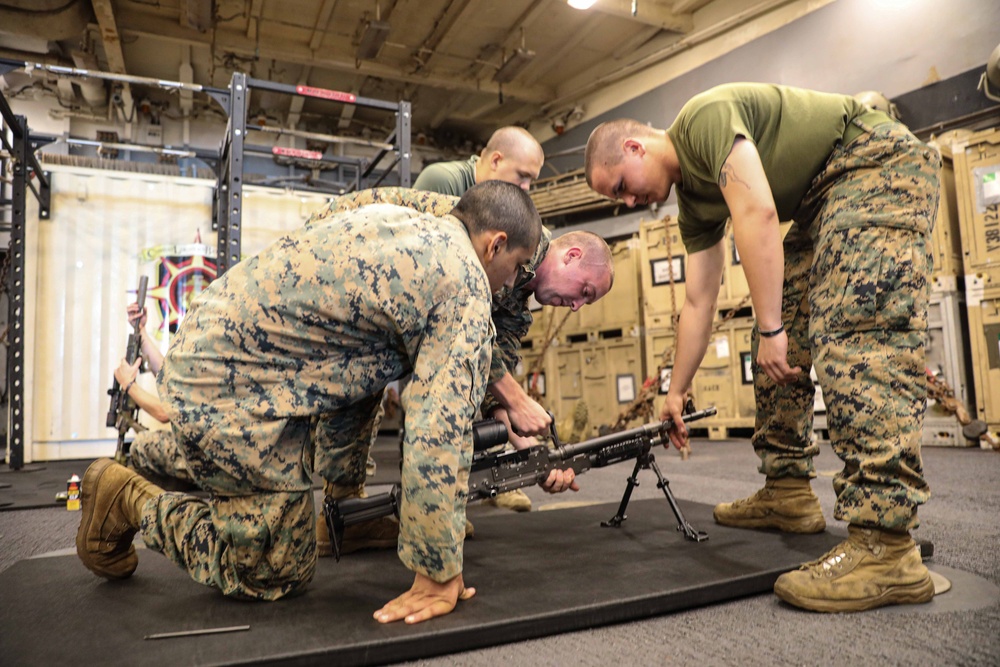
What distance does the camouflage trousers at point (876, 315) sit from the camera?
153 centimetres

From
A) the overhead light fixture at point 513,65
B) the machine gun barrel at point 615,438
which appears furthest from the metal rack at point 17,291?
the overhead light fixture at point 513,65

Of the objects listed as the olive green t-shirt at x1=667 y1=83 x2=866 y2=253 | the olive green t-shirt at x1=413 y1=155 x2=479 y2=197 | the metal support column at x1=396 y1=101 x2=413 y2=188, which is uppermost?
the metal support column at x1=396 y1=101 x2=413 y2=188

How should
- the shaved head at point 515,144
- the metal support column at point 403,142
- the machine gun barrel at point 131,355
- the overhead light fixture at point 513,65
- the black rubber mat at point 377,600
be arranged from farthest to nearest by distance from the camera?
the overhead light fixture at point 513,65 < the metal support column at point 403,142 < the machine gun barrel at point 131,355 < the shaved head at point 515,144 < the black rubber mat at point 377,600

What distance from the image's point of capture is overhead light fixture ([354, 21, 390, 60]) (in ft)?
Answer: 26.0

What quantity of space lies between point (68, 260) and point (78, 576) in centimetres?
491

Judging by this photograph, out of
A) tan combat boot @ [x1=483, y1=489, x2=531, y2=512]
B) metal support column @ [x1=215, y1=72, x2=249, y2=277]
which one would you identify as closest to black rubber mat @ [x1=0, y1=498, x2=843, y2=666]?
tan combat boot @ [x1=483, y1=489, x2=531, y2=512]

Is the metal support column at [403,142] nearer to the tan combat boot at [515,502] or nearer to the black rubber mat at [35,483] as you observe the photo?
the tan combat boot at [515,502]

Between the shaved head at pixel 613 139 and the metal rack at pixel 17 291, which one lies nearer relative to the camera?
the shaved head at pixel 613 139

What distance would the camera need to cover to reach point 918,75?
6312mm

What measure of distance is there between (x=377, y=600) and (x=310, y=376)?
56 cm

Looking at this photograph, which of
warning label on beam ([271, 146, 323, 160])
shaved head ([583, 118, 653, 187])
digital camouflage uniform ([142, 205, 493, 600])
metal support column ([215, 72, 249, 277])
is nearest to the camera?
digital camouflage uniform ([142, 205, 493, 600])

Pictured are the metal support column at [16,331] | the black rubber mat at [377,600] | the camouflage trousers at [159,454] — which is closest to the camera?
the black rubber mat at [377,600]

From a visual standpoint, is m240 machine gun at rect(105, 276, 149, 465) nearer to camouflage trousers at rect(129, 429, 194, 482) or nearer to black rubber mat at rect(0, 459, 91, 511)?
black rubber mat at rect(0, 459, 91, 511)

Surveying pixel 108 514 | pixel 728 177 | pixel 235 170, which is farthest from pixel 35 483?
pixel 728 177
